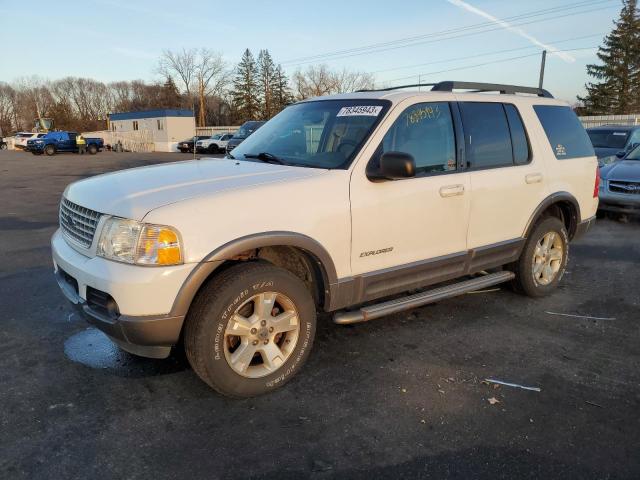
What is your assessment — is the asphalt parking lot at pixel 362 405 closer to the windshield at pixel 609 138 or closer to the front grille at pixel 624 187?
the front grille at pixel 624 187

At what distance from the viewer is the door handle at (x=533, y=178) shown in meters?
4.58

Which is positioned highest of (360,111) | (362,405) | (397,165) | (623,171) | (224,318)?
(360,111)

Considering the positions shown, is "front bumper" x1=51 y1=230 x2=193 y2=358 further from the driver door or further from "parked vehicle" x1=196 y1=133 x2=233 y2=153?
"parked vehicle" x1=196 y1=133 x2=233 y2=153

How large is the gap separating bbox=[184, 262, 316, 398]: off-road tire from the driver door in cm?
66

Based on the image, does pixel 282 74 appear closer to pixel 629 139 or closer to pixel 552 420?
pixel 629 139

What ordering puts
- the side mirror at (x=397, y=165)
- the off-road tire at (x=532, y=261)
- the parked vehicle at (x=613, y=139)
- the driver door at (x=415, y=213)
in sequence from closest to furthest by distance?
the side mirror at (x=397, y=165)
the driver door at (x=415, y=213)
the off-road tire at (x=532, y=261)
the parked vehicle at (x=613, y=139)

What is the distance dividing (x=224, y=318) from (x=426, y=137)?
2115 mm

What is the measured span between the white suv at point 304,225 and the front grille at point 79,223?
2 centimetres

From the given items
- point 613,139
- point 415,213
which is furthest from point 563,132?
point 613,139

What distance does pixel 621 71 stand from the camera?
153ft

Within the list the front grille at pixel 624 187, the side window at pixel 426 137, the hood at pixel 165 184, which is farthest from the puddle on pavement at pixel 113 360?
the front grille at pixel 624 187

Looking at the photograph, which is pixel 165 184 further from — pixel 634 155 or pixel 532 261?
pixel 634 155

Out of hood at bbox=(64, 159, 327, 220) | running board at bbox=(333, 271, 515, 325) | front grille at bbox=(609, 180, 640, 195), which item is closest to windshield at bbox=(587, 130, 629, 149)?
front grille at bbox=(609, 180, 640, 195)

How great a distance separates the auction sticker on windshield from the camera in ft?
12.3
